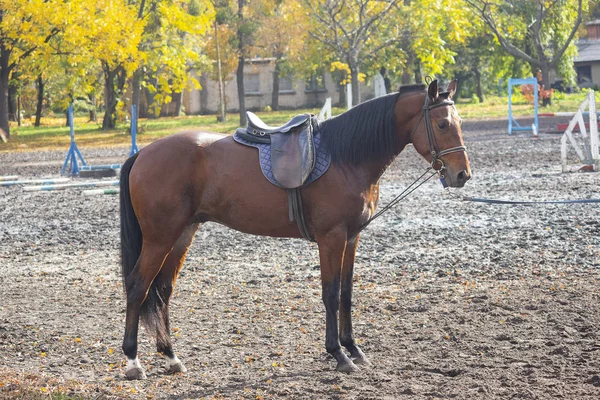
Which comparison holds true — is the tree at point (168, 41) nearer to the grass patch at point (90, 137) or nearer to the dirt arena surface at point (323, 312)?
the grass patch at point (90, 137)

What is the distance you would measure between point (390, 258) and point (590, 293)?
2.36 m

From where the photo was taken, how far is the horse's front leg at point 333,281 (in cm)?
523

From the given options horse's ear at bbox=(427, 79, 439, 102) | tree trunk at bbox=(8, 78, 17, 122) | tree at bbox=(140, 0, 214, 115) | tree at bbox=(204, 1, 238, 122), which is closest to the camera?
horse's ear at bbox=(427, 79, 439, 102)

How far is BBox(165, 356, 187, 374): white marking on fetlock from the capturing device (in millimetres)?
5285

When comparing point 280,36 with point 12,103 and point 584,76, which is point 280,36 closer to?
point 12,103

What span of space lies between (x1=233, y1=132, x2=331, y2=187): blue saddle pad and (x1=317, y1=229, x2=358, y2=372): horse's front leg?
0.41 m

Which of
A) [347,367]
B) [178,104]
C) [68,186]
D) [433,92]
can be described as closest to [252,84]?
[178,104]

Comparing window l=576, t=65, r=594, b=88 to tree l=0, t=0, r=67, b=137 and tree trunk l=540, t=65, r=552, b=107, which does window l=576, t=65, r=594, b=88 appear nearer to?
tree trunk l=540, t=65, r=552, b=107

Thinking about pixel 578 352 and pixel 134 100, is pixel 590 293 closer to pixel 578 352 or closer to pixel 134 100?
pixel 578 352

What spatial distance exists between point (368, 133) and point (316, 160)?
394 millimetres

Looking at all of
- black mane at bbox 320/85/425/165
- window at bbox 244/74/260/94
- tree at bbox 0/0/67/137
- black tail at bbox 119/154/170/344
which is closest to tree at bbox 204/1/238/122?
tree at bbox 0/0/67/137

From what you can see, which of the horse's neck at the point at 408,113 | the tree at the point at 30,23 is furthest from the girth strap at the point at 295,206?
the tree at the point at 30,23

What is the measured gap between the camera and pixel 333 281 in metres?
5.29

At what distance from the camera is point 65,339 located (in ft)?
19.7
